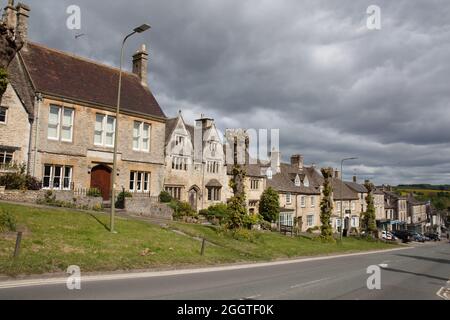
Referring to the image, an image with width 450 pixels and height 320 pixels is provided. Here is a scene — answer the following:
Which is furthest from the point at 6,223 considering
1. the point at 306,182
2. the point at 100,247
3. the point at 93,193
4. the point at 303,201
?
the point at 306,182

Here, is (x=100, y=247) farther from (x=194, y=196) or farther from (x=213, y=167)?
(x=213, y=167)

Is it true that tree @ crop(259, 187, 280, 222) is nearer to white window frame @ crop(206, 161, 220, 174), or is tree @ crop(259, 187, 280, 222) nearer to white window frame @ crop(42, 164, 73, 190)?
white window frame @ crop(206, 161, 220, 174)

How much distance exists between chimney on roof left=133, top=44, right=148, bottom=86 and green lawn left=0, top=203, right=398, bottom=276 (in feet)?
59.3

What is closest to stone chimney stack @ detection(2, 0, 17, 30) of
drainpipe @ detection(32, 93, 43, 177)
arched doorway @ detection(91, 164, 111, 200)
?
drainpipe @ detection(32, 93, 43, 177)

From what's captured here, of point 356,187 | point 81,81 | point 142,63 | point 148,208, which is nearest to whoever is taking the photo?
point 148,208

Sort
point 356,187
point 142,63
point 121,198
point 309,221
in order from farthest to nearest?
point 356,187, point 309,221, point 142,63, point 121,198

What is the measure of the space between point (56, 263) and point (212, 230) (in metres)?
15.7

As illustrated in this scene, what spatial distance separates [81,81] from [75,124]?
416 centimetres

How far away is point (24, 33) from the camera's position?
27.6 m

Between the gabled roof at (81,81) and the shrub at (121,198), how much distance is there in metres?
7.05

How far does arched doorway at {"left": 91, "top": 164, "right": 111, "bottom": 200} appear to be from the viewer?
2974cm

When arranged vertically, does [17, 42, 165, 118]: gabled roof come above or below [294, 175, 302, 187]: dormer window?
above

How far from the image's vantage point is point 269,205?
157ft
